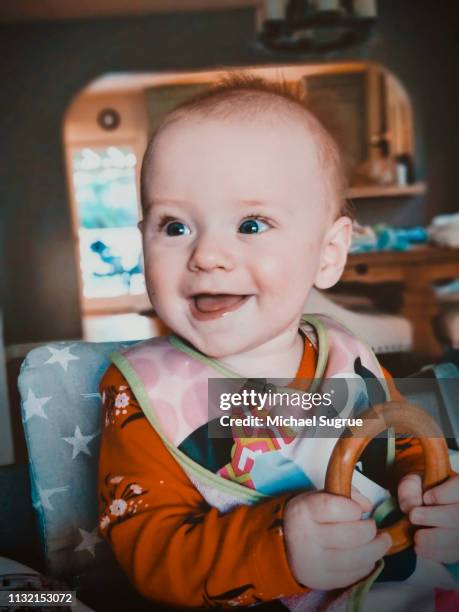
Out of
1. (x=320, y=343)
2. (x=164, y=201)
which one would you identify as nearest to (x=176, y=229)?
(x=164, y=201)

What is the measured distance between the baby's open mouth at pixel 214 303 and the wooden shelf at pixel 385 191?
131 millimetres

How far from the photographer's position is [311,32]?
4.03ft

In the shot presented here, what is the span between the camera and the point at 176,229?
360mm

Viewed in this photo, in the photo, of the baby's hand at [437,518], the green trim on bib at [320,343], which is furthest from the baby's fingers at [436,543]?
the green trim on bib at [320,343]

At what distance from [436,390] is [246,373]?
154 mm

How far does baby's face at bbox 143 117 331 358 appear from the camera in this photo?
34cm

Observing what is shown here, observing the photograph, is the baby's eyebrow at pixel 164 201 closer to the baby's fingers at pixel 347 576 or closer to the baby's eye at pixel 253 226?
the baby's eye at pixel 253 226

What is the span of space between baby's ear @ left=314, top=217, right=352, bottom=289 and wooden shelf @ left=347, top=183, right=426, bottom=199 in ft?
0.12

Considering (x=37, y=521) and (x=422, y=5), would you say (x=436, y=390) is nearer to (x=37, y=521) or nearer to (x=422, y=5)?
(x=37, y=521)

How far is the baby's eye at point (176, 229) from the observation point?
0.36m

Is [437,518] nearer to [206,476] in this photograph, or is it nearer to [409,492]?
[409,492]

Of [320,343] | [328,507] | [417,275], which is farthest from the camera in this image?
[417,275]

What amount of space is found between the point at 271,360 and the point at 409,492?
12 cm

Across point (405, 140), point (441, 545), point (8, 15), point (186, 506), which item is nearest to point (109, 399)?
point (186, 506)
